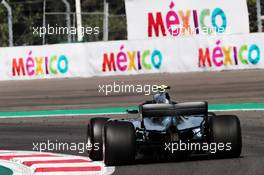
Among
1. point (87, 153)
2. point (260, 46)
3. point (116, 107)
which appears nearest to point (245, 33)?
point (260, 46)

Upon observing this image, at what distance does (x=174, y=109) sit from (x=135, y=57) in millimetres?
17916

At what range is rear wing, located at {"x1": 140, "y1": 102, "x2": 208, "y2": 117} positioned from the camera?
35.3 feet

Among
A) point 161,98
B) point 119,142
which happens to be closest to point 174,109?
point 119,142

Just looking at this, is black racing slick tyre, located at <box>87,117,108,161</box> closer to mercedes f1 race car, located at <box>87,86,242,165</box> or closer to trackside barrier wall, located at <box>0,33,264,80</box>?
mercedes f1 race car, located at <box>87,86,242,165</box>

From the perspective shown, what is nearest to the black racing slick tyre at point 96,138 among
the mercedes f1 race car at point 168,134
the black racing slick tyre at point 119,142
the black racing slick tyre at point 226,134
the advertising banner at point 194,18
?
the mercedes f1 race car at point 168,134

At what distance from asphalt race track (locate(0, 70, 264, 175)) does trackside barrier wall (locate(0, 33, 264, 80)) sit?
0.62 meters

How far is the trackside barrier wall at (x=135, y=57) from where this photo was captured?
27.8 m

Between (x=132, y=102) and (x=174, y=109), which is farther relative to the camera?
(x=132, y=102)

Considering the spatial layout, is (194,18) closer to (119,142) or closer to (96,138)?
(96,138)

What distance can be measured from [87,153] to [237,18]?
18294mm

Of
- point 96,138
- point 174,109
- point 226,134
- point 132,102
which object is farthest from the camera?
point 132,102

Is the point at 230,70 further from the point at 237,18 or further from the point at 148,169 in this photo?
the point at 148,169

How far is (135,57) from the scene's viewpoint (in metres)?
28.6

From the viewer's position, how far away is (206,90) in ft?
76.1
